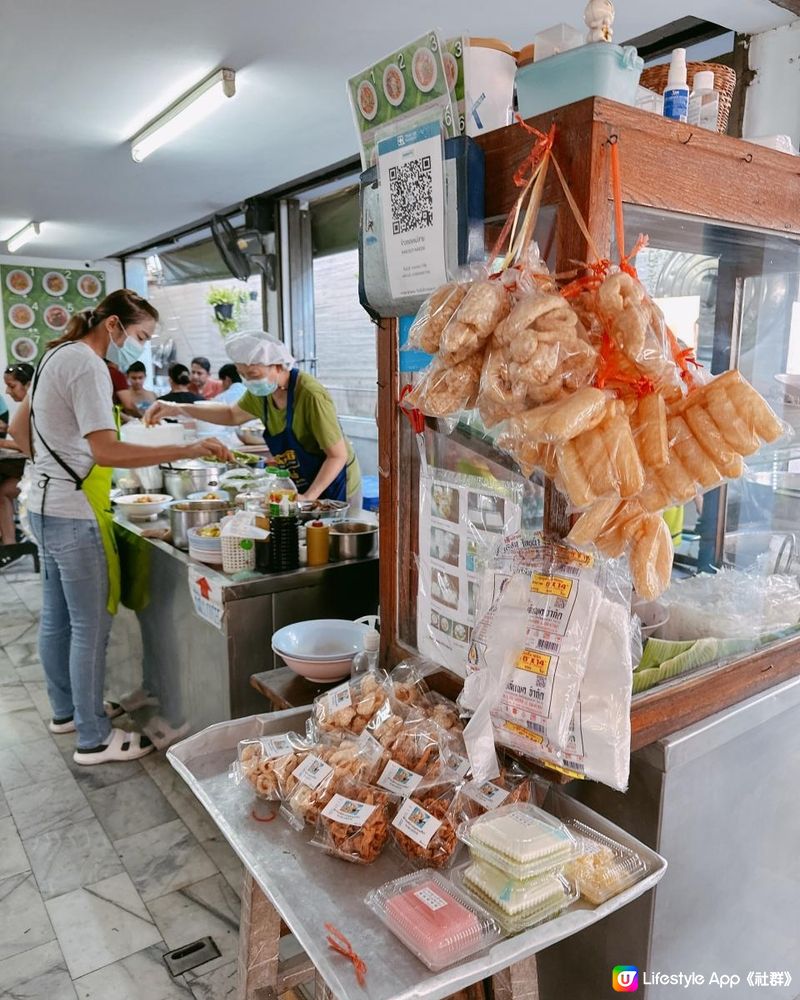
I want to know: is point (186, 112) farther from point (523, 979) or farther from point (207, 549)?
point (523, 979)

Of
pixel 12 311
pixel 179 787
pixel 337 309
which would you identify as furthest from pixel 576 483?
pixel 12 311

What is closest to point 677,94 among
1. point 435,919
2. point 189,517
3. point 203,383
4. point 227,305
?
point 435,919

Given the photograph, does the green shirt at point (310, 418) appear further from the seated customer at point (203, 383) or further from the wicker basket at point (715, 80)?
the seated customer at point (203, 383)

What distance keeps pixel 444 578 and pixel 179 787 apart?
2026 mm

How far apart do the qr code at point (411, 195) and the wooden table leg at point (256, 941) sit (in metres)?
1.12

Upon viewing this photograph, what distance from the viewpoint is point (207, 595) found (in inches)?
94.1

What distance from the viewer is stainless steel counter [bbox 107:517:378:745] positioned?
2340 mm

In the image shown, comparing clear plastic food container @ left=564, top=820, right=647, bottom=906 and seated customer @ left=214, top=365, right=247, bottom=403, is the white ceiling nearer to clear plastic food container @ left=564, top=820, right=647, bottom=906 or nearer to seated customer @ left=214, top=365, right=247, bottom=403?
seated customer @ left=214, top=365, right=247, bottom=403

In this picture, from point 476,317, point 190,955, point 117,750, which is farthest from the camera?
point 117,750

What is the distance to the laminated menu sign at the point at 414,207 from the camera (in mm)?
1152

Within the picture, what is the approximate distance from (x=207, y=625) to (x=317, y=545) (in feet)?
1.49

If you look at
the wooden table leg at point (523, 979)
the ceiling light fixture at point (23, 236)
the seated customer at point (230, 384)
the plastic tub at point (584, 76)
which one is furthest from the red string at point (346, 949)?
the ceiling light fixture at point (23, 236)

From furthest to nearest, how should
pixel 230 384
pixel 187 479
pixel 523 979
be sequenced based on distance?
pixel 230 384 → pixel 187 479 → pixel 523 979

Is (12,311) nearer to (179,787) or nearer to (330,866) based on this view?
(179,787)
